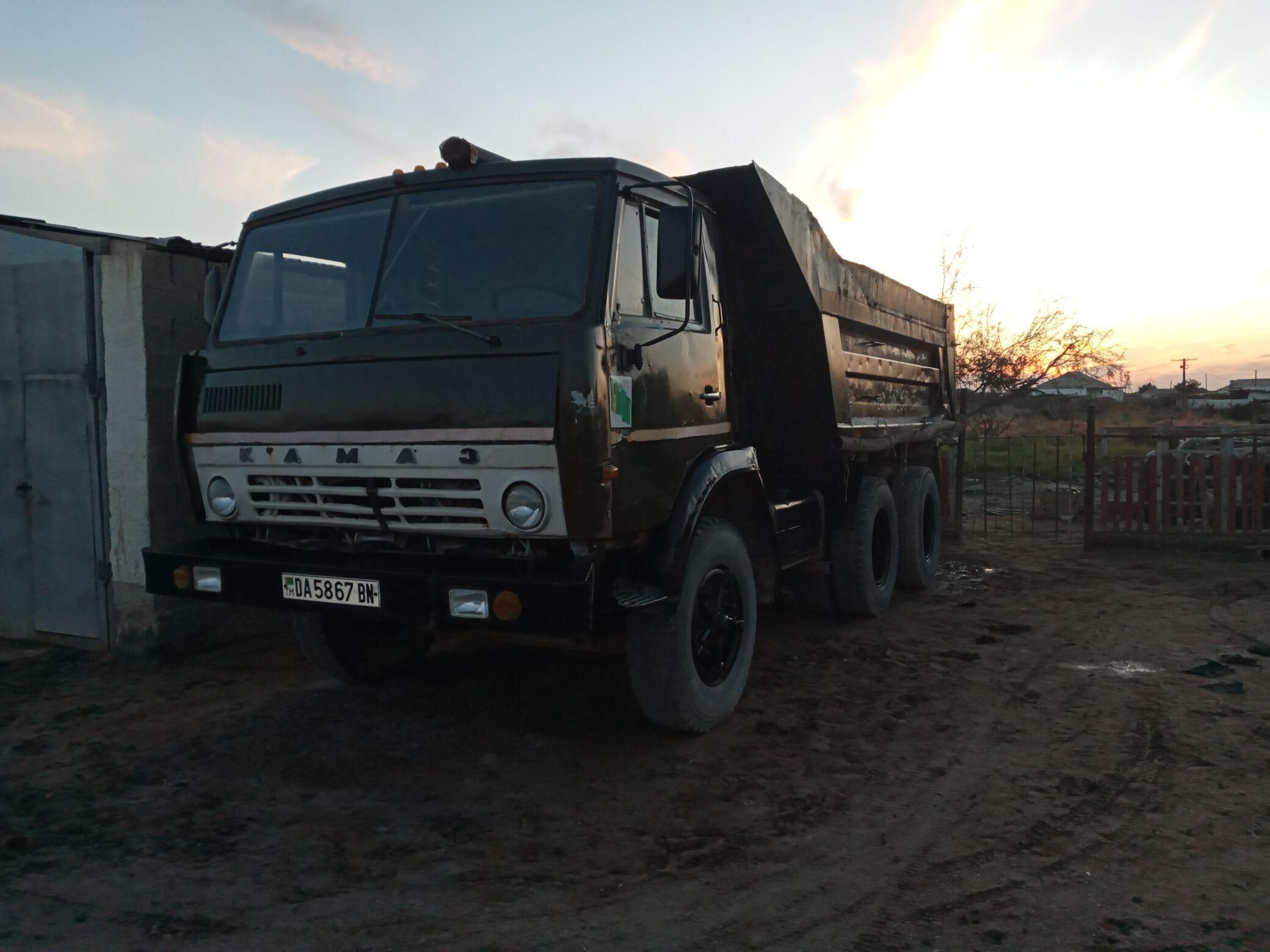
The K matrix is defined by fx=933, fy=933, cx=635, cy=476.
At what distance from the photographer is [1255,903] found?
116 inches

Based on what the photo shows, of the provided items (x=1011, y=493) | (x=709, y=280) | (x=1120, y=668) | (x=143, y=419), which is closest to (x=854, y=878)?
(x=709, y=280)

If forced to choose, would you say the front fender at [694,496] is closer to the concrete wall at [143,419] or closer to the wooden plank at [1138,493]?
the concrete wall at [143,419]

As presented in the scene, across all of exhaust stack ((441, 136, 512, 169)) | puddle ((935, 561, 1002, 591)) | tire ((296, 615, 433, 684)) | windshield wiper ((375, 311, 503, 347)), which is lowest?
puddle ((935, 561, 1002, 591))

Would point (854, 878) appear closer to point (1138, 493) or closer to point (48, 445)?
point (48, 445)

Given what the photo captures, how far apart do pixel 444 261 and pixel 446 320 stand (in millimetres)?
354

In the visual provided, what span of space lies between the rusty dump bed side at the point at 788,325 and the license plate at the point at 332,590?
6.94 ft

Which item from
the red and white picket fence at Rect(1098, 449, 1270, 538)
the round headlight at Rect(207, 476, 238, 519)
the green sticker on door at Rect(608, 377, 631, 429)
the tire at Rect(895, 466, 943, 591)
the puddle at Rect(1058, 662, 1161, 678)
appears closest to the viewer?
the green sticker on door at Rect(608, 377, 631, 429)

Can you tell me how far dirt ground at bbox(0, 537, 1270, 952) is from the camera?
291cm

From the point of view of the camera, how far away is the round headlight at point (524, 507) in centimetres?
359

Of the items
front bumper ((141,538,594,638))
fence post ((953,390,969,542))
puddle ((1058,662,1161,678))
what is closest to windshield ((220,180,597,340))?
front bumper ((141,538,594,638))

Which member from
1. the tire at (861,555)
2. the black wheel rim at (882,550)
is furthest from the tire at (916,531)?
the tire at (861,555)

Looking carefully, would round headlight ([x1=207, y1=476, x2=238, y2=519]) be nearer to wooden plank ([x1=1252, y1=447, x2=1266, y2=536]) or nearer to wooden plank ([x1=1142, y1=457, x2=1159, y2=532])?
wooden plank ([x1=1142, y1=457, x2=1159, y2=532])

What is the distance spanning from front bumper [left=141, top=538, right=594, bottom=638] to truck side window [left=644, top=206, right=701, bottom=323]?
51.6 inches

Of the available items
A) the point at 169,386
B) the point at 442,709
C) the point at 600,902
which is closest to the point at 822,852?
the point at 600,902
